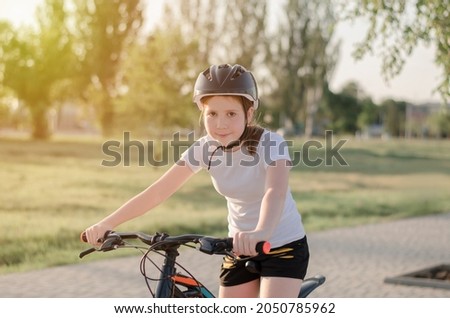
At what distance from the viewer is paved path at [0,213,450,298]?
808 centimetres

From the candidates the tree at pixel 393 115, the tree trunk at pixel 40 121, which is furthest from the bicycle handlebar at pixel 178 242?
the tree at pixel 393 115

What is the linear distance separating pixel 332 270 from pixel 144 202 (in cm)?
582

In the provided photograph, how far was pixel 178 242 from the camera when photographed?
3.34 meters

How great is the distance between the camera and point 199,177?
2702 cm

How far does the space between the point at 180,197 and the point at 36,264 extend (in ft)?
34.9

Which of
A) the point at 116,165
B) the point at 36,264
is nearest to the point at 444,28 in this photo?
the point at 36,264

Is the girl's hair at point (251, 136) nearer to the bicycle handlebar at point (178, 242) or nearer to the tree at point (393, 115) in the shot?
the bicycle handlebar at point (178, 242)

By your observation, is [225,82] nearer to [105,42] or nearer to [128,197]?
[128,197]

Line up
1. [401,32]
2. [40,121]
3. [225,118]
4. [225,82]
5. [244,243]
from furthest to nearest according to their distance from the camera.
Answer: [40,121]
[401,32]
[225,118]
[225,82]
[244,243]

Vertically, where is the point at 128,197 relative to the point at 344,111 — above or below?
above

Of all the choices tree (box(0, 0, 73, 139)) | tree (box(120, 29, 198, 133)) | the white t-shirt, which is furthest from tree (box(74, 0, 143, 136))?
the white t-shirt

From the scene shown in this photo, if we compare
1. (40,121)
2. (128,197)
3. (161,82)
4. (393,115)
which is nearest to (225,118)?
(128,197)

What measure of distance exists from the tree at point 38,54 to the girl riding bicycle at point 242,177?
37785 millimetres
